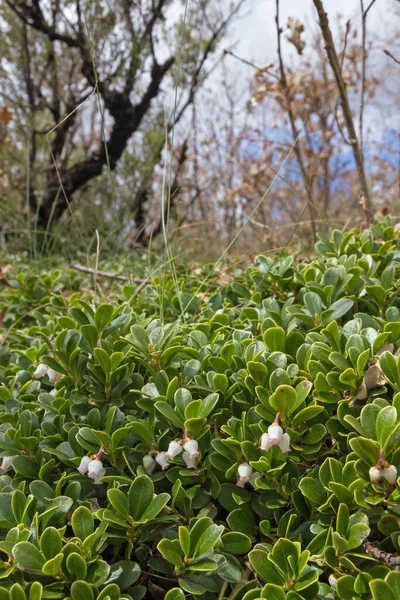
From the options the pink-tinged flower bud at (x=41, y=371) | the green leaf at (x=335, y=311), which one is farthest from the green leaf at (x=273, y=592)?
the pink-tinged flower bud at (x=41, y=371)

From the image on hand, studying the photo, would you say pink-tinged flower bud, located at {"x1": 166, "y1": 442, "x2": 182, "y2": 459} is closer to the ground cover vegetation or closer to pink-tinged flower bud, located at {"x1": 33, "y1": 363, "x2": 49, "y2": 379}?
the ground cover vegetation

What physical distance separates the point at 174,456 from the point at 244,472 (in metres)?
0.13

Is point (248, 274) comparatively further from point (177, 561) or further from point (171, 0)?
point (171, 0)

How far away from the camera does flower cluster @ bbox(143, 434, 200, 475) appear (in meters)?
0.85

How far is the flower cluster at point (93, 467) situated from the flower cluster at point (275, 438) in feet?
0.92

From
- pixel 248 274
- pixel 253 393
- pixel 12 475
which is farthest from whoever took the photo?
pixel 248 274

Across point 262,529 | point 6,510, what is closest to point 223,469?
point 262,529

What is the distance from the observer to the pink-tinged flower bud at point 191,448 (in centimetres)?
85

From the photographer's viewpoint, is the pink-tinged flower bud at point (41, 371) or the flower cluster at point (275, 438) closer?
the flower cluster at point (275, 438)

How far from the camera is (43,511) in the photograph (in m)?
0.86

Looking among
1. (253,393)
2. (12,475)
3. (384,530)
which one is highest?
(253,393)

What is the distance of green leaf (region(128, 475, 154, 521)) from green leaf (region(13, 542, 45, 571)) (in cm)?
15

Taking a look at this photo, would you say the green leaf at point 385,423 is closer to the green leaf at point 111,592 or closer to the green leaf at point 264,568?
the green leaf at point 264,568

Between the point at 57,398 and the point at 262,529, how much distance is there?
0.50 metres
